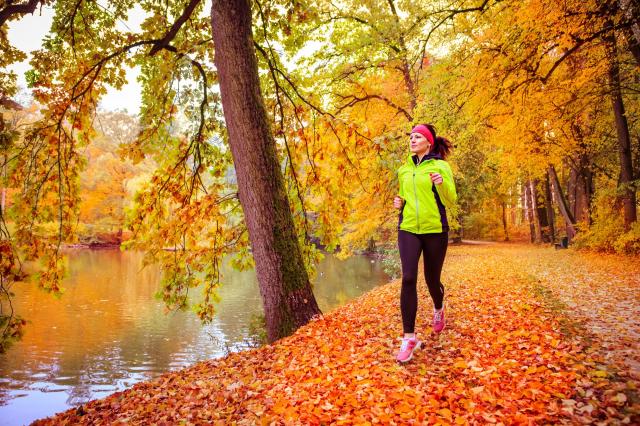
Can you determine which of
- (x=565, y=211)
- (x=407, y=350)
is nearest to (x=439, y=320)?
(x=407, y=350)

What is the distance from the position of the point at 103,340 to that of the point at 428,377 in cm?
1092

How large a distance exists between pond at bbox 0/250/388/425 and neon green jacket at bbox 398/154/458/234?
4.35m

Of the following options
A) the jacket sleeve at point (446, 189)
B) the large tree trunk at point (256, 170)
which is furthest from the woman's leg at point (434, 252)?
the large tree trunk at point (256, 170)

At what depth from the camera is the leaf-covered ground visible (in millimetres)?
2682

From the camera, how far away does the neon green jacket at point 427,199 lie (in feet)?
11.6

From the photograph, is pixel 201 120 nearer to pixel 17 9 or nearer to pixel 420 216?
pixel 17 9

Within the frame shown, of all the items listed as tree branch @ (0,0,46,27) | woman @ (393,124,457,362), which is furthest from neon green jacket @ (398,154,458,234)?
tree branch @ (0,0,46,27)

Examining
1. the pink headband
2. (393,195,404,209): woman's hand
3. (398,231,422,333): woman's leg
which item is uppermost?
the pink headband

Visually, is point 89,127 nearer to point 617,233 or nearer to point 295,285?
point 295,285

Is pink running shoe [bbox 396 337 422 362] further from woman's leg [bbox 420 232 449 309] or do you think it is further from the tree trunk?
the tree trunk

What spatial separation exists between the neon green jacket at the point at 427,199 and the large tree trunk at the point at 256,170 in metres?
1.73

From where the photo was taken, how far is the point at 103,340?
11.3m

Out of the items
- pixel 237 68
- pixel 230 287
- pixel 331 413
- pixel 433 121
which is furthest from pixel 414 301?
pixel 230 287

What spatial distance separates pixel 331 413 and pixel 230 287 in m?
17.5
